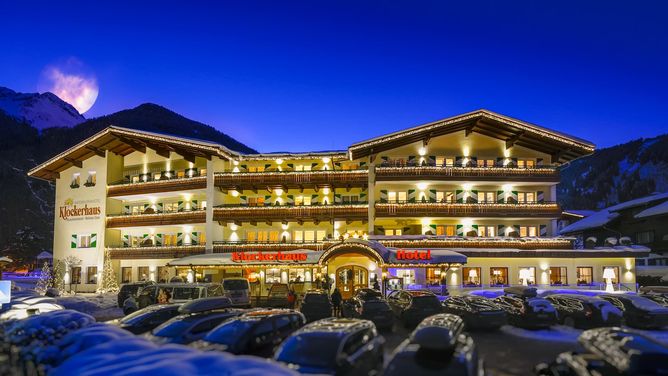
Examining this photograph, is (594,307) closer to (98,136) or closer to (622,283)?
(622,283)

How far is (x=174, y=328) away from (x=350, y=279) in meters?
29.5

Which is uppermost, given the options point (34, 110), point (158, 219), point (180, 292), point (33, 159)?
point (34, 110)

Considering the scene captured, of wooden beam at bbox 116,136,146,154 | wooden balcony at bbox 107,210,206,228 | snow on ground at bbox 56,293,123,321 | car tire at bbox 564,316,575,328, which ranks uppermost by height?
wooden beam at bbox 116,136,146,154

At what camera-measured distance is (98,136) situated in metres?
54.3

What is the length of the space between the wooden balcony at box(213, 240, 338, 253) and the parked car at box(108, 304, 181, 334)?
96.0ft

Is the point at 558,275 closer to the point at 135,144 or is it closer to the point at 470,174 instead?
the point at 470,174

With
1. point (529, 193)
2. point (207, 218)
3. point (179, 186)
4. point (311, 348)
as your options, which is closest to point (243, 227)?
point (207, 218)

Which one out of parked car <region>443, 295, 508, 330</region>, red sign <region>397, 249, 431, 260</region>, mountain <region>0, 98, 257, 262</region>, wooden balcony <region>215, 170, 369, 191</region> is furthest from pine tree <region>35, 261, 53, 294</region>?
parked car <region>443, 295, 508, 330</region>

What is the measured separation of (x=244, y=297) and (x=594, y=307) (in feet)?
65.6

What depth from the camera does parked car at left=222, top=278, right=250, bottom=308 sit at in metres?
33.6

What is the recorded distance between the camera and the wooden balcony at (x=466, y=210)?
4753 cm

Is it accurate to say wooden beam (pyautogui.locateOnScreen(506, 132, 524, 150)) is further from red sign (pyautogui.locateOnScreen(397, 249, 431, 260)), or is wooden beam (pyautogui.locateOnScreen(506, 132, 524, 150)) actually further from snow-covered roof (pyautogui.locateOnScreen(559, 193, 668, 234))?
snow-covered roof (pyautogui.locateOnScreen(559, 193, 668, 234))

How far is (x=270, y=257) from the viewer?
44250mm

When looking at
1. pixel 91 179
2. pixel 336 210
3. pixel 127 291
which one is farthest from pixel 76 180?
pixel 336 210
